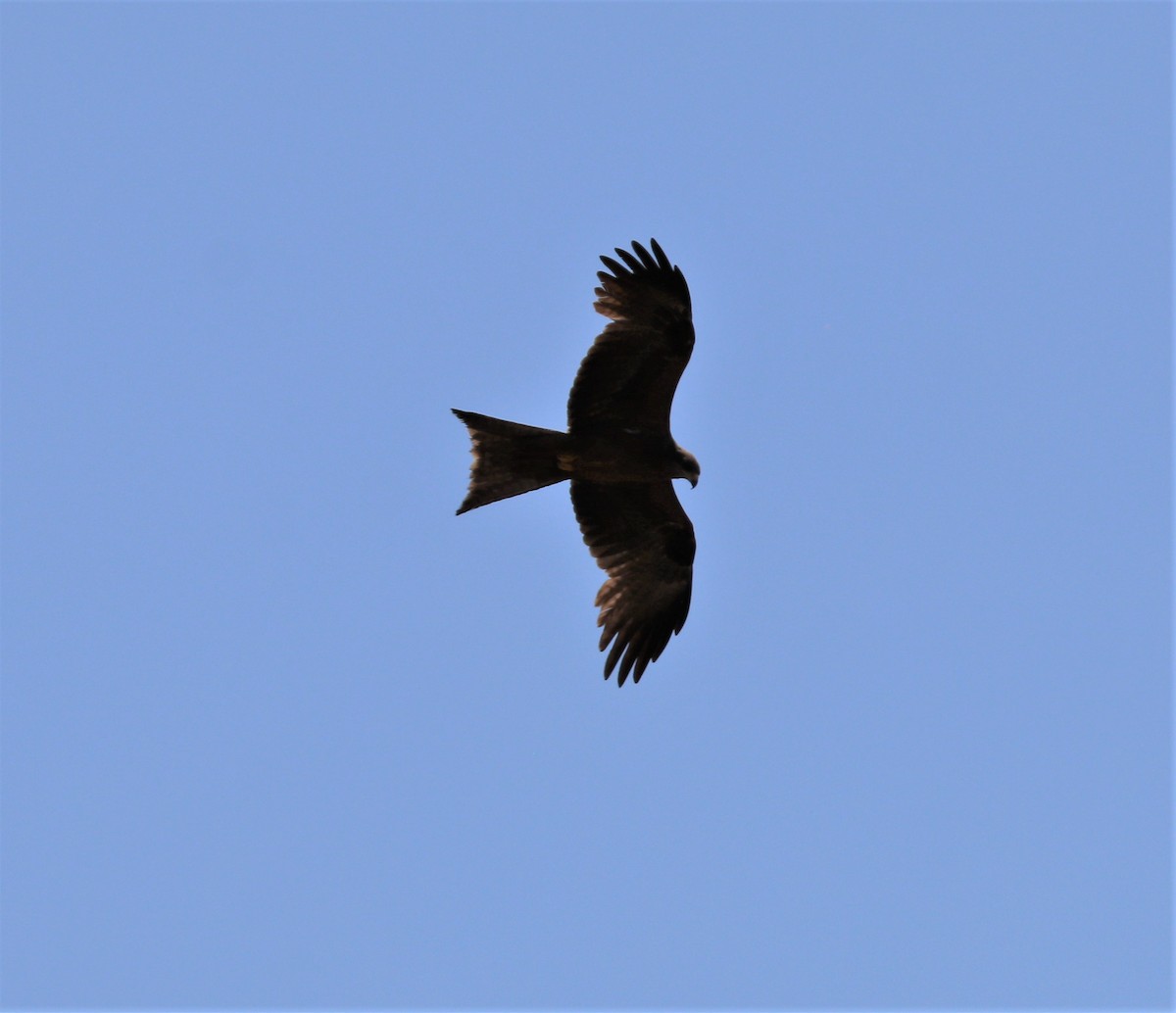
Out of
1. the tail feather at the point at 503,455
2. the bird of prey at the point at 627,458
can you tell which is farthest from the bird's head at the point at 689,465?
the tail feather at the point at 503,455

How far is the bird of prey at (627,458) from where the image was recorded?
1344 cm

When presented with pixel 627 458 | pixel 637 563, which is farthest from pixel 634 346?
pixel 637 563

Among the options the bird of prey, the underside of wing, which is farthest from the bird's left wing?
the underside of wing

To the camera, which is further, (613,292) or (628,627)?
(628,627)

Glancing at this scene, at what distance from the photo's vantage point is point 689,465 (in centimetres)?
1397

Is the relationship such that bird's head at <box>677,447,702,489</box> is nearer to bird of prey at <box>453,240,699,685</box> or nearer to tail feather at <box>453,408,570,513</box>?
bird of prey at <box>453,240,699,685</box>

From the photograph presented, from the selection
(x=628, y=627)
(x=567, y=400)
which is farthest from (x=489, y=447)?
(x=628, y=627)

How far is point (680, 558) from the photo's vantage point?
1482 centimetres

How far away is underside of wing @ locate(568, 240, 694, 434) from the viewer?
1342 cm

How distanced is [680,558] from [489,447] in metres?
2.27

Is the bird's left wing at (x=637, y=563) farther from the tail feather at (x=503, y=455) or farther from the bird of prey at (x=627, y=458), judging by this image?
the tail feather at (x=503, y=455)

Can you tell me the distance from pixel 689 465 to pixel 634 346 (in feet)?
3.65

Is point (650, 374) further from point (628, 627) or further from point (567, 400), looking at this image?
point (628, 627)

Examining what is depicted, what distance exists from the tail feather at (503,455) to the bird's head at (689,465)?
0.99 m
